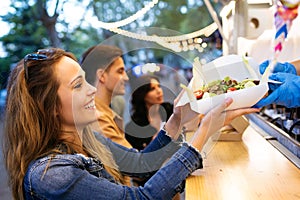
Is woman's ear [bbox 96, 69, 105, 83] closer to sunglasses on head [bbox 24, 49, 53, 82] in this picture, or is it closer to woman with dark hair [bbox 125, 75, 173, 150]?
woman with dark hair [bbox 125, 75, 173, 150]

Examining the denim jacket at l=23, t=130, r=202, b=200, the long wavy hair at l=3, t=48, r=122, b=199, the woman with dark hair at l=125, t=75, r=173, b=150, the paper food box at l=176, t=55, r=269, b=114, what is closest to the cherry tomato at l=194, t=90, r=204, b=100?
the paper food box at l=176, t=55, r=269, b=114

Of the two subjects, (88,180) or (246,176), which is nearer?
(88,180)

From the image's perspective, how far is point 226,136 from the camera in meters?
1.60

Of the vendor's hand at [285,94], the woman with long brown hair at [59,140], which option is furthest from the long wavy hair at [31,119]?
the vendor's hand at [285,94]

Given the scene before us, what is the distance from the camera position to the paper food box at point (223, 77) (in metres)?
1.00

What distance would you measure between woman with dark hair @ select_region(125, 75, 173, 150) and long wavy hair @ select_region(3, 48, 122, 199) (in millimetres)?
1157

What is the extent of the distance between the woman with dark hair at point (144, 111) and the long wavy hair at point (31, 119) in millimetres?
1157

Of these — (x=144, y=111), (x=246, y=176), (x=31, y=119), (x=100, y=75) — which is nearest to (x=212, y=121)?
(x=246, y=176)

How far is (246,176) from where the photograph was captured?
110 centimetres

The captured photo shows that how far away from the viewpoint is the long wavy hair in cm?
98

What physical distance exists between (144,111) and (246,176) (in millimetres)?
1606

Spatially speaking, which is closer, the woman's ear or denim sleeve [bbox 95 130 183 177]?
denim sleeve [bbox 95 130 183 177]

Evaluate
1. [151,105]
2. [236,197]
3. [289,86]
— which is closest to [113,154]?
[236,197]

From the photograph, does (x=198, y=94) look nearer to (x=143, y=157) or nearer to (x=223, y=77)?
(x=223, y=77)
